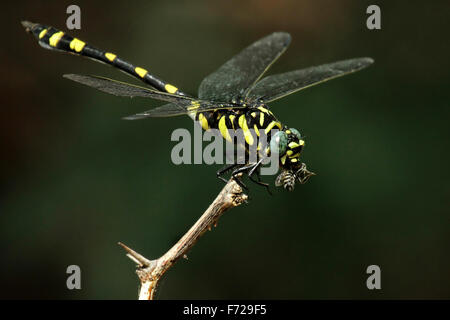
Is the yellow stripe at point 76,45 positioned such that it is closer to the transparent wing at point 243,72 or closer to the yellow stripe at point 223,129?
the transparent wing at point 243,72

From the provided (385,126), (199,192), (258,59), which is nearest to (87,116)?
(199,192)

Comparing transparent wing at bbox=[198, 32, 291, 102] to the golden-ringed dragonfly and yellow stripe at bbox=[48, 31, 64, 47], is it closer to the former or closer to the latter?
the golden-ringed dragonfly

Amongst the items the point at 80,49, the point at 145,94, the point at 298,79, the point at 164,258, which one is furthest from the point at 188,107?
the point at 80,49

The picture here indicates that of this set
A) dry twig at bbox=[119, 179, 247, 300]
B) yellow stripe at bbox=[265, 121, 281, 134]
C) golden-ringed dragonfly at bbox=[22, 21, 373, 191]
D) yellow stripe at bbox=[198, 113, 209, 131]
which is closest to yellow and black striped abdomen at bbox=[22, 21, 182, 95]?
golden-ringed dragonfly at bbox=[22, 21, 373, 191]

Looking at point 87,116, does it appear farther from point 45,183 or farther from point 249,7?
point 249,7

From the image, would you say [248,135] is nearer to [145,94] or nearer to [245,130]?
[245,130]
